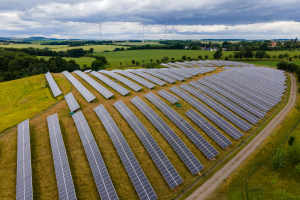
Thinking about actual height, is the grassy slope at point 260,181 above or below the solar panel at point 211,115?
below

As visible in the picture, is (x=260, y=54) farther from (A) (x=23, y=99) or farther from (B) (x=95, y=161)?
(A) (x=23, y=99)

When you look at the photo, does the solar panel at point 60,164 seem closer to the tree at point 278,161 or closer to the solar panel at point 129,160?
the solar panel at point 129,160

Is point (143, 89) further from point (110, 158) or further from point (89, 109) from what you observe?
point (110, 158)

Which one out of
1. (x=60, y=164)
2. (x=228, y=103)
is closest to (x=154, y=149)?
(x=60, y=164)

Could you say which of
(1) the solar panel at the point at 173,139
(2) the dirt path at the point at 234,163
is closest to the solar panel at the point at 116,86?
(1) the solar panel at the point at 173,139

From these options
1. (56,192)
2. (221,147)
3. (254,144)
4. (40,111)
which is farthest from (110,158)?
(254,144)

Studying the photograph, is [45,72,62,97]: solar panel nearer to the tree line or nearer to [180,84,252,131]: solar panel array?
the tree line
